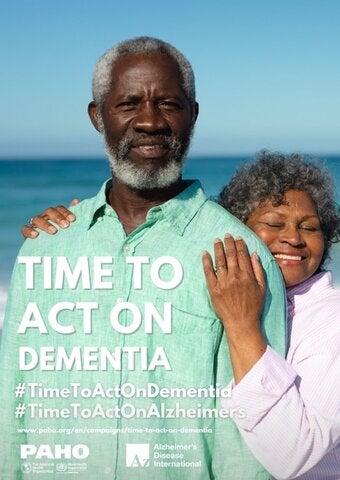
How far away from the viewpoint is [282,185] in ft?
11.1

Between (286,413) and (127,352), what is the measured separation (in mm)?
536

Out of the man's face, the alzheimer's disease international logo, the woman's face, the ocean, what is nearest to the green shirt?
the alzheimer's disease international logo

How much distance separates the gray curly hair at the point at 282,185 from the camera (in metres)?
3.40

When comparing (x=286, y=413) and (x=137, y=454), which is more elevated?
(x=286, y=413)

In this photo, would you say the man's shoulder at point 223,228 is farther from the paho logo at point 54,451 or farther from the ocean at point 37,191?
the ocean at point 37,191

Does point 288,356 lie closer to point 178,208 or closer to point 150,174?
point 178,208

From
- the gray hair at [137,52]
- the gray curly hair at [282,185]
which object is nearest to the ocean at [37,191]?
the gray curly hair at [282,185]

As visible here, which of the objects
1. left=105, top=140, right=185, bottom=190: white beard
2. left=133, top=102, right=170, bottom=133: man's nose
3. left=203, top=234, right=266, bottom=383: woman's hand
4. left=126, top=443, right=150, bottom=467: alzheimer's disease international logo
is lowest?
left=126, top=443, right=150, bottom=467: alzheimer's disease international logo

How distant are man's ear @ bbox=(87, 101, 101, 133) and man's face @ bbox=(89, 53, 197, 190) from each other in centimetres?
15

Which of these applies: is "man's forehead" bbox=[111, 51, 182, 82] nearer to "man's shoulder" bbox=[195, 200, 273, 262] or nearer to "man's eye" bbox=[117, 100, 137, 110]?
"man's eye" bbox=[117, 100, 137, 110]

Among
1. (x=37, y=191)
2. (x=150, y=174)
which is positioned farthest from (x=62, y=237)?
(x=37, y=191)

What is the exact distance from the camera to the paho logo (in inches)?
118

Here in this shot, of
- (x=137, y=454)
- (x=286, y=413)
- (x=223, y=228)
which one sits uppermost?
(x=223, y=228)

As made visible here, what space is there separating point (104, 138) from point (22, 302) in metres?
0.63
